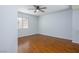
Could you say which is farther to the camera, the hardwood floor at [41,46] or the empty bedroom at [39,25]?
the hardwood floor at [41,46]

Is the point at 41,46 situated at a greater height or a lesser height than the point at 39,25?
lesser

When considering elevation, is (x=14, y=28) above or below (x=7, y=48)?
above

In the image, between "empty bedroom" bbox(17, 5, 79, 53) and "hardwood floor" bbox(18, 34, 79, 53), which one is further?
"hardwood floor" bbox(18, 34, 79, 53)

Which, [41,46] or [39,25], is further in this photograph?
[41,46]

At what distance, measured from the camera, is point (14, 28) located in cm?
92
